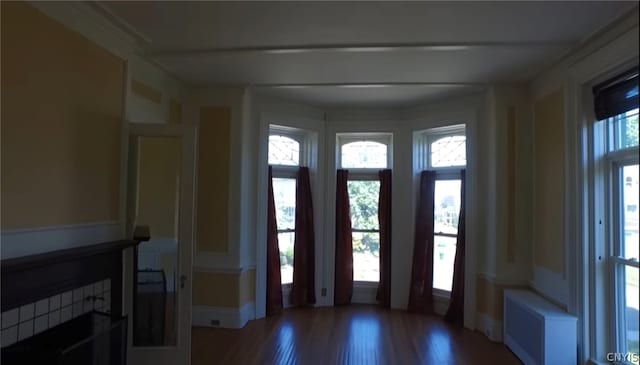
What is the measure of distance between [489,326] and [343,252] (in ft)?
6.51

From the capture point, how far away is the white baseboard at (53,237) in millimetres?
2119

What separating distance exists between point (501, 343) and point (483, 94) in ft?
8.86

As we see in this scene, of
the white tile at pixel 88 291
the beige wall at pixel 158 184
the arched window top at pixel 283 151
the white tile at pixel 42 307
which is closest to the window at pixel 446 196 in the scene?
the arched window top at pixel 283 151

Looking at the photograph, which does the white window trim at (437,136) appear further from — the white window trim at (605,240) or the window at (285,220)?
the window at (285,220)

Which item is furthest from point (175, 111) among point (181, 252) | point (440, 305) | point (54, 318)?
point (440, 305)

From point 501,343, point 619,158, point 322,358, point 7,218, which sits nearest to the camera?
point 7,218

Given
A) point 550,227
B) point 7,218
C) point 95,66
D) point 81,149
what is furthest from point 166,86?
point 550,227

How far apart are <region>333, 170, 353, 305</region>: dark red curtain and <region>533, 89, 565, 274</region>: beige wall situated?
2278mm

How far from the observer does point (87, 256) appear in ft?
8.75

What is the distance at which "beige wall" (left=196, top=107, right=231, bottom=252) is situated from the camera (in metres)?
4.40

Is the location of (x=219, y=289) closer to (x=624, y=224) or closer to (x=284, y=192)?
(x=284, y=192)

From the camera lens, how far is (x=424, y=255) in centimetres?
501

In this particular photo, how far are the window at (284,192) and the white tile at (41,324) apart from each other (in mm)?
2993

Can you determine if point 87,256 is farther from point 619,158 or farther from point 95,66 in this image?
point 619,158
